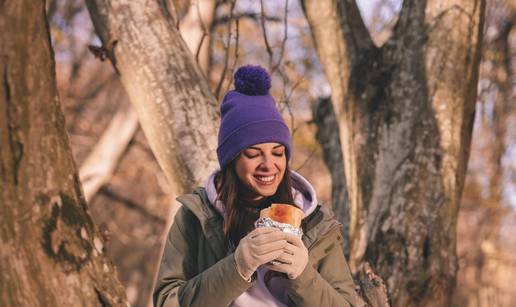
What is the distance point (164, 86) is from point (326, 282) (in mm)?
1550

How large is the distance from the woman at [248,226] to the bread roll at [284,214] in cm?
7

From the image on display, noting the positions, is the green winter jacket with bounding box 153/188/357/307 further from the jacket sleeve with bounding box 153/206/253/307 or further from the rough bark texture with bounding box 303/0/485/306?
the rough bark texture with bounding box 303/0/485/306

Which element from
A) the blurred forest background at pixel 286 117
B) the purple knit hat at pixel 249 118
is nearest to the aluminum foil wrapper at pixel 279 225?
the purple knit hat at pixel 249 118

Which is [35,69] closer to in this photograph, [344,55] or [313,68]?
[344,55]

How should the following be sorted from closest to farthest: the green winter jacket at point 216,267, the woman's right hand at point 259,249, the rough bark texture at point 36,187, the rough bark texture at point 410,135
Result: the rough bark texture at point 36,187 → the woman's right hand at point 259,249 → the green winter jacket at point 216,267 → the rough bark texture at point 410,135

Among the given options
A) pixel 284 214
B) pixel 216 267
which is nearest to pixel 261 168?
pixel 284 214

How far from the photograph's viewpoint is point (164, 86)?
11.6 feet

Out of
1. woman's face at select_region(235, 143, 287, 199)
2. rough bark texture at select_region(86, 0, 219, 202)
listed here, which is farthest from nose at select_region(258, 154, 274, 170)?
rough bark texture at select_region(86, 0, 219, 202)

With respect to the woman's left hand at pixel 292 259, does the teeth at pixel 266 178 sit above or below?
above

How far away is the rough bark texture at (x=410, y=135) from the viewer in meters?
3.68

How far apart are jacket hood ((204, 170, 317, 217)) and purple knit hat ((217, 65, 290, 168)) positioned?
0.32 ft

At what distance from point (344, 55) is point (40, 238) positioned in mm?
2747

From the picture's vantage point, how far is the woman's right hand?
2.12m

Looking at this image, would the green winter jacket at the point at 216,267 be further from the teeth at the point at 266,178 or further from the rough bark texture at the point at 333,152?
the rough bark texture at the point at 333,152
